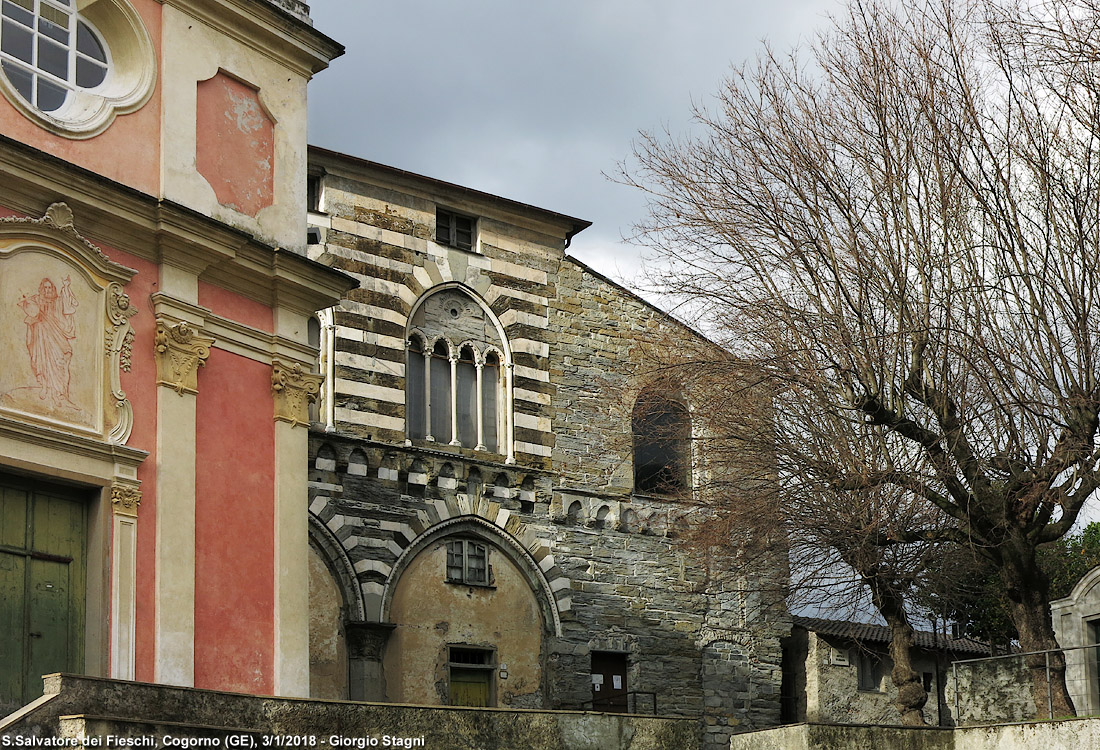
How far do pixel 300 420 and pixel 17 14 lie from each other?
5.33 meters

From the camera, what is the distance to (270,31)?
1769cm

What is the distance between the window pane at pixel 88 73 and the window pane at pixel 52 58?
0.17 meters

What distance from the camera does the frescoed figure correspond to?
14.2 meters

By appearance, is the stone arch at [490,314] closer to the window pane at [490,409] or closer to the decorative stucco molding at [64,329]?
the window pane at [490,409]

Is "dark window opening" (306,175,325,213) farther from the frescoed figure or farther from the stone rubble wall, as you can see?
the frescoed figure

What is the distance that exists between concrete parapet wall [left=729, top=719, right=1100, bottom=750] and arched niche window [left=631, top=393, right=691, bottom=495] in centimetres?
1065

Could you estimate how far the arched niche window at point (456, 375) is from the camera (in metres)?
24.7

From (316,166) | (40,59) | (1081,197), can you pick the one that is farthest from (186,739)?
(316,166)

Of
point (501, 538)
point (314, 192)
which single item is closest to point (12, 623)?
point (314, 192)

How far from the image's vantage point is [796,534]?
21703 mm

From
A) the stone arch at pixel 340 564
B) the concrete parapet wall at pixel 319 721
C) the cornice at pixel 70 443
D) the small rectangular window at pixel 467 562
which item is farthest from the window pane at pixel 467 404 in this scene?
the concrete parapet wall at pixel 319 721

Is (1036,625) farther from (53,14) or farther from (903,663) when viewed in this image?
(53,14)

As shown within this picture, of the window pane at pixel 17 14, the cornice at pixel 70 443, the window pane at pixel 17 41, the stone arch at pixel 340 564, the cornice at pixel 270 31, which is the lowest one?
the stone arch at pixel 340 564

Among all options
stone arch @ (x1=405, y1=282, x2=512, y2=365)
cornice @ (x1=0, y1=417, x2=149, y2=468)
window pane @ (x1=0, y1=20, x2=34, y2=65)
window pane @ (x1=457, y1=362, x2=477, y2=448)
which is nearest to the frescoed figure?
cornice @ (x1=0, y1=417, x2=149, y2=468)
